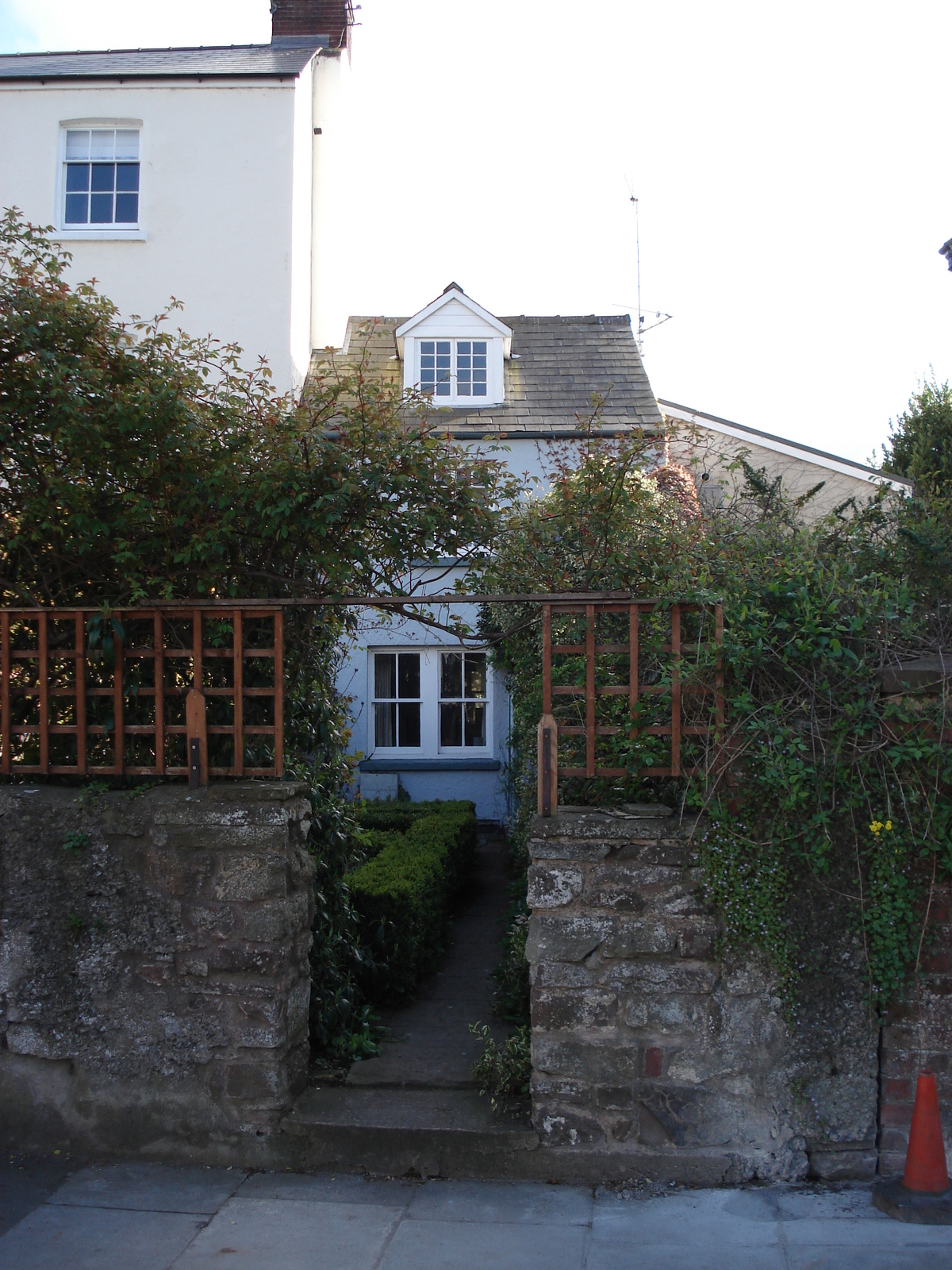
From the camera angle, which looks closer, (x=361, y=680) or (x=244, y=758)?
Answer: (x=244, y=758)

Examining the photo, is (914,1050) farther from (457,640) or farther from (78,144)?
(78,144)

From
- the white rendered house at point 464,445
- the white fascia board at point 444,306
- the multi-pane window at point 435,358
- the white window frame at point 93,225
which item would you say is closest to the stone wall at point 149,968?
the white rendered house at point 464,445

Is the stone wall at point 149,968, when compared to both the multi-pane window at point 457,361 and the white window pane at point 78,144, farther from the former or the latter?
the white window pane at point 78,144

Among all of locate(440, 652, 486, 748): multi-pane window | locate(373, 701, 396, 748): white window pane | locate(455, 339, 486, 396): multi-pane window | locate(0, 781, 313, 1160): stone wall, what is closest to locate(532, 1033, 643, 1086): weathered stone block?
locate(0, 781, 313, 1160): stone wall

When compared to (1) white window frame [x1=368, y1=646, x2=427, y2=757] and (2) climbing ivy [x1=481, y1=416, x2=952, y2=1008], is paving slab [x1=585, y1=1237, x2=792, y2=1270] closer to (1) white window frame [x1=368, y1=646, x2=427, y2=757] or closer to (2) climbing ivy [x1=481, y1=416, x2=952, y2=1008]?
(2) climbing ivy [x1=481, y1=416, x2=952, y2=1008]

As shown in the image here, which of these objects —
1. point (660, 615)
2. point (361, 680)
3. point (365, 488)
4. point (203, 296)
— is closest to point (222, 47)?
point (203, 296)

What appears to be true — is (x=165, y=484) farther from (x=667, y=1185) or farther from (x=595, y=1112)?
(x=667, y=1185)

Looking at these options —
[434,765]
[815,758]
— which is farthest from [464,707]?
[815,758]

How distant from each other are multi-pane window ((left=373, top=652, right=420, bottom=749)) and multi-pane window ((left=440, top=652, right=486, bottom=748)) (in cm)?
35

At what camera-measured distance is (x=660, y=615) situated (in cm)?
412

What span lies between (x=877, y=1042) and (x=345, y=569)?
306cm

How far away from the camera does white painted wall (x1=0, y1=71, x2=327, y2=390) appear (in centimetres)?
1223

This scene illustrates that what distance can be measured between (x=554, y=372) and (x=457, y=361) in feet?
4.56

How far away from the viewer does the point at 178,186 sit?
12406 mm
